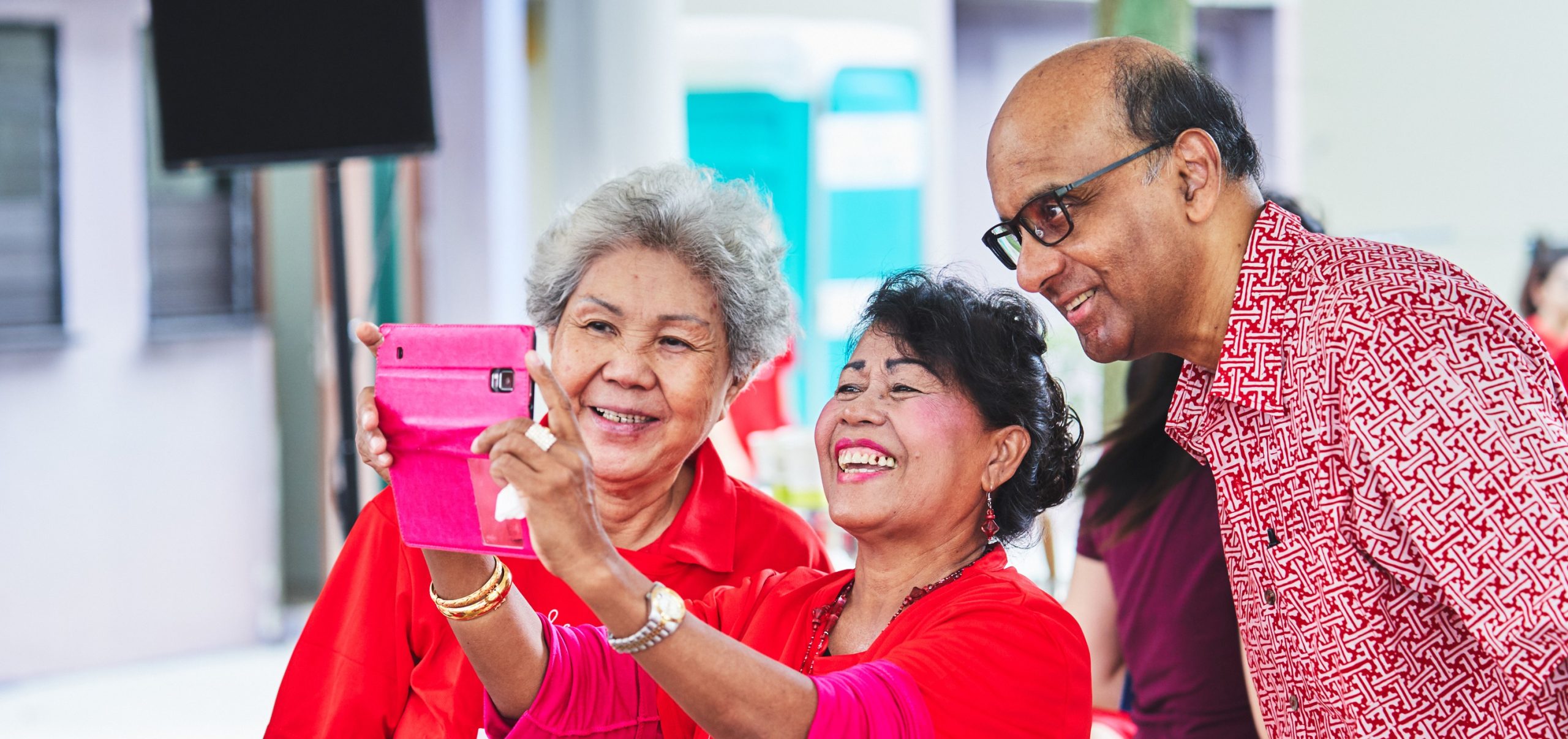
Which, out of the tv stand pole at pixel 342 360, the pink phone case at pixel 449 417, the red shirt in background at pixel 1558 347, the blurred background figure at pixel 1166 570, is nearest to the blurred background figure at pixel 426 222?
the tv stand pole at pixel 342 360

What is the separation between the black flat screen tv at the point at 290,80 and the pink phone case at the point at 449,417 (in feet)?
6.59

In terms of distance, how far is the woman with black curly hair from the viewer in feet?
4.57

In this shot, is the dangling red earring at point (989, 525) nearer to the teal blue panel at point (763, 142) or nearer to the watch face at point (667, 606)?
the watch face at point (667, 606)

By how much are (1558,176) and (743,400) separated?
20.3ft

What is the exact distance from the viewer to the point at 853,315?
2086 mm

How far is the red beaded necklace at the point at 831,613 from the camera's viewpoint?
1785 millimetres

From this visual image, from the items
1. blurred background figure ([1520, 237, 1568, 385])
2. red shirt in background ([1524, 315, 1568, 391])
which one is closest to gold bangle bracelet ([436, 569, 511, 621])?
red shirt in background ([1524, 315, 1568, 391])

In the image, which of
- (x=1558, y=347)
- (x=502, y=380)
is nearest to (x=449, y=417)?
(x=502, y=380)

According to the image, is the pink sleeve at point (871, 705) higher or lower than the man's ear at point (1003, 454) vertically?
lower

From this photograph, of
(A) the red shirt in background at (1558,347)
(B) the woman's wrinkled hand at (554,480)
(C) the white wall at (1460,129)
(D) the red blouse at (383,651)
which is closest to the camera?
(B) the woman's wrinkled hand at (554,480)

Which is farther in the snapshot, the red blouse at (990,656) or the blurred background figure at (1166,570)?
the blurred background figure at (1166,570)

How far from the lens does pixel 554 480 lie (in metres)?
1.28

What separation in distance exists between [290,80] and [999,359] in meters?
2.27

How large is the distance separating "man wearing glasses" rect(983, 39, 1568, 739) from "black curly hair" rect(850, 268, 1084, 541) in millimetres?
127
